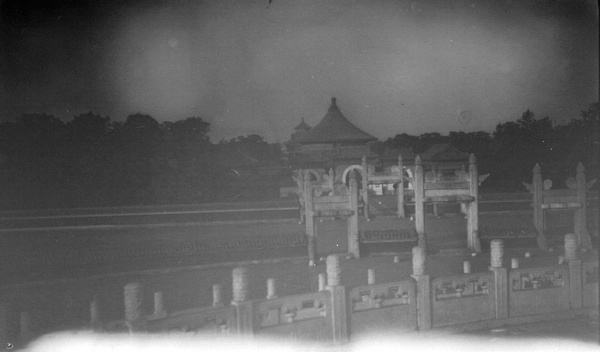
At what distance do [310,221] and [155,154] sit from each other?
294 cm

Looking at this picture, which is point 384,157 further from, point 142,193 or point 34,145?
point 34,145

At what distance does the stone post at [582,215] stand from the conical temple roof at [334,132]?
400 centimetres

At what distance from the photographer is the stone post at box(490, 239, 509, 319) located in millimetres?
5723

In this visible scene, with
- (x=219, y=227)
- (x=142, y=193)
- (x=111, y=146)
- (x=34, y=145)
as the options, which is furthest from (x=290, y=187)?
(x=34, y=145)

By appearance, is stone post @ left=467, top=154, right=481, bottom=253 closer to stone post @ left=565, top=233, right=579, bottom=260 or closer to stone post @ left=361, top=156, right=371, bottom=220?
stone post @ left=565, top=233, right=579, bottom=260

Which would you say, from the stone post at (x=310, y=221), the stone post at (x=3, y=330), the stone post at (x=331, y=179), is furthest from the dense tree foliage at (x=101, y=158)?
the stone post at (x=331, y=179)

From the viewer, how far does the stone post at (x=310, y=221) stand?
28.2 feet

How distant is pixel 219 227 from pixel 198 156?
10.8ft

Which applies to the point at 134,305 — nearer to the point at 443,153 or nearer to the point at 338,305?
the point at 338,305

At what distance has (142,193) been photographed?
8.53 metres

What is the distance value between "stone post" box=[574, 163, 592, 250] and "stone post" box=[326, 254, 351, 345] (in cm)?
614

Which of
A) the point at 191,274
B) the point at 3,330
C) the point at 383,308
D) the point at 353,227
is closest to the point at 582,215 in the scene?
the point at 353,227

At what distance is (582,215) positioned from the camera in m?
9.16

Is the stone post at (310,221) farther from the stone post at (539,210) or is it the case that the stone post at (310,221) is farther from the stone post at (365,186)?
the stone post at (365,186)
